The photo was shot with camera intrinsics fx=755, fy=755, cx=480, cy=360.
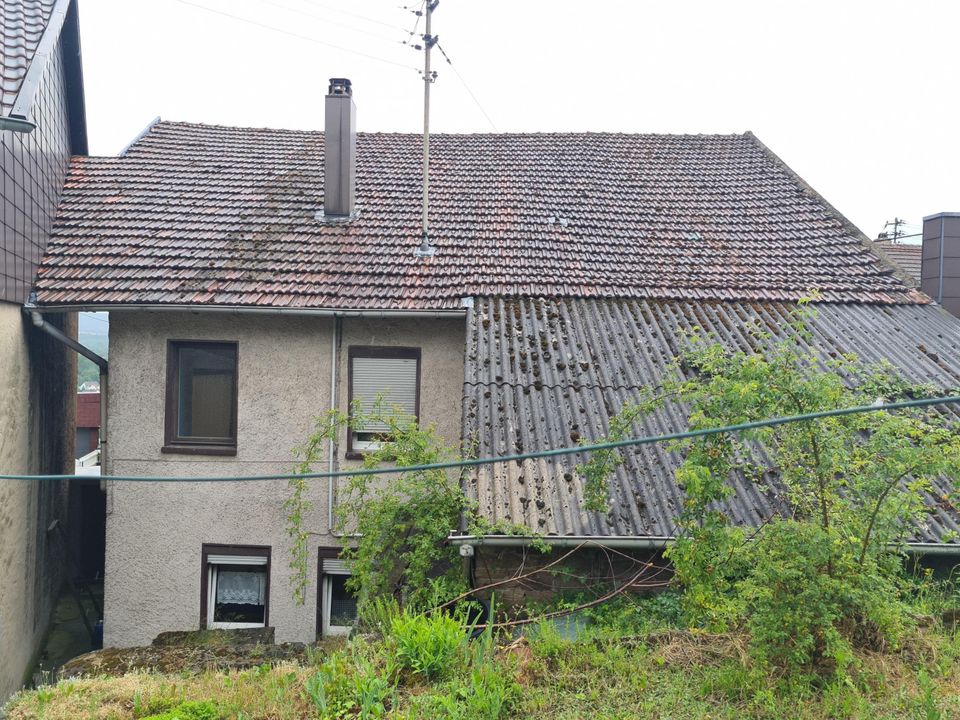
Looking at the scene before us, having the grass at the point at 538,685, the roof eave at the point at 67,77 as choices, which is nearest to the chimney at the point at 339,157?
the roof eave at the point at 67,77

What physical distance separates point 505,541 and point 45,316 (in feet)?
22.1

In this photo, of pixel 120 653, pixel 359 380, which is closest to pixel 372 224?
pixel 359 380

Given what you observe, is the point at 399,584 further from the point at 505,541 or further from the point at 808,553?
the point at 808,553

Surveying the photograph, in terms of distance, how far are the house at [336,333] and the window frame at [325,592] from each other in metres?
0.03

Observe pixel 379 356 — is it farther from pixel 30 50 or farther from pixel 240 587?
pixel 30 50

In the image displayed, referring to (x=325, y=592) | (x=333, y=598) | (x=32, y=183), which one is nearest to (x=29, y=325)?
(x=32, y=183)

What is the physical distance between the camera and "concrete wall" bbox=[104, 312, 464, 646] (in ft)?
31.0

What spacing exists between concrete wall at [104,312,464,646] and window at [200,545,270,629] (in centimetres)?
12

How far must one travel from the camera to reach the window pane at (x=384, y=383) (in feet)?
32.4

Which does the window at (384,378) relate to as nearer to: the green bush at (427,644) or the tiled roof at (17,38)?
the green bush at (427,644)

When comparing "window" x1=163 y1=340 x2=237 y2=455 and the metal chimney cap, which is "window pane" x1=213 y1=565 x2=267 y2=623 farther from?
the metal chimney cap

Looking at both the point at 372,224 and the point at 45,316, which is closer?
the point at 45,316

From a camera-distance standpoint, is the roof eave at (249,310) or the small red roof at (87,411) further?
the small red roof at (87,411)

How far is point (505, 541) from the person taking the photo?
22.7 feet
